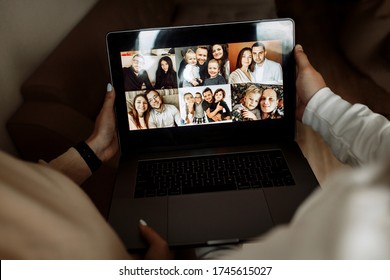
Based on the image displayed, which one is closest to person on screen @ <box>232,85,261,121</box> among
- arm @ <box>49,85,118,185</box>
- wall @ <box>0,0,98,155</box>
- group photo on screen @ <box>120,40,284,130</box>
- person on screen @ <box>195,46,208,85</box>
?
group photo on screen @ <box>120,40,284,130</box>

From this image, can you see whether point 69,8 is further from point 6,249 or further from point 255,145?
point 6,249

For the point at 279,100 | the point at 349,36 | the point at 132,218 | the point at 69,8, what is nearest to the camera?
the point at 132,218

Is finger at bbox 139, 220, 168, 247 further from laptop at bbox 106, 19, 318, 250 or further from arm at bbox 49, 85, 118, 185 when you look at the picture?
arm at bbox 49, 85, 118, 185

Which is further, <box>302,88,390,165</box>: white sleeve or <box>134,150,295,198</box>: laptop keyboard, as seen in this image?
<box>134,150,295,198</box>: laptop keyboard

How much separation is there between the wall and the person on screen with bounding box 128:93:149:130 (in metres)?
0.30

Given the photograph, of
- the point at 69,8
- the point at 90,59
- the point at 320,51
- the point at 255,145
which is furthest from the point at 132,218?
the point at 320,51

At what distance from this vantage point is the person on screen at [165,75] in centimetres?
91

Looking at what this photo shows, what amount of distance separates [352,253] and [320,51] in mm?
1425

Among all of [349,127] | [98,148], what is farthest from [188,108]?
[349,127]

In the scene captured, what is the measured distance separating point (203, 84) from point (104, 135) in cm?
27

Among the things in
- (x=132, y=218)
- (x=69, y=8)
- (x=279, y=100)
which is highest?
(x=69, y=8)

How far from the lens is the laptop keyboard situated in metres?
0.88

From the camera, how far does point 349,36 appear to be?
1.53 metres
